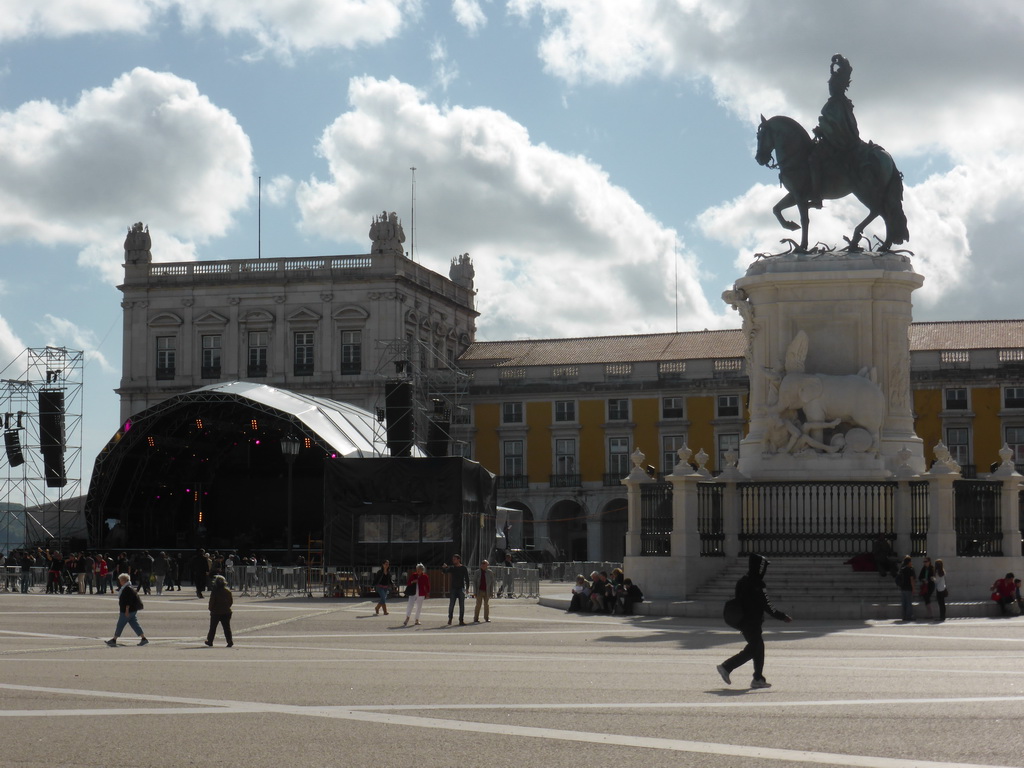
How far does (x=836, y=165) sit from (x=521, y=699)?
18.8m

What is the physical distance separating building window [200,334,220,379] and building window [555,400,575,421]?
17.5 metres

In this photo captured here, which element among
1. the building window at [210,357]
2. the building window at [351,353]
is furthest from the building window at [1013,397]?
the building window at [210,357]

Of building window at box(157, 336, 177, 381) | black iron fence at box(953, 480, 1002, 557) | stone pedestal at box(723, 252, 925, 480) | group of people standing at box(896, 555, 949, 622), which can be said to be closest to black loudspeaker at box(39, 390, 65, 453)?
building window at box(157, 336, 177, 381)

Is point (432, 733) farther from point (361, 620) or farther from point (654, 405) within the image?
point (654, 405)

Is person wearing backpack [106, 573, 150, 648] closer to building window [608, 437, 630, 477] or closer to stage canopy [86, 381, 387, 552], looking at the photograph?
stage canopy [86, 381, 387, 552]

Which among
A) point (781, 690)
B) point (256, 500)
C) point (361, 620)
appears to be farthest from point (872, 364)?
point (256, 500)

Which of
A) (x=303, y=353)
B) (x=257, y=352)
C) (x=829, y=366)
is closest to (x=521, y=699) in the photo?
(x=829, y=366)

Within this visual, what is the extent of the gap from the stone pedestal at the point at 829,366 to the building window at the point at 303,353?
5550 cm

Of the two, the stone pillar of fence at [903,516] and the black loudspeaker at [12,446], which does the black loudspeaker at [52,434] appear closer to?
the black loudspeaker at [12,446]

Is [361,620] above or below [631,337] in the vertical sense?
below

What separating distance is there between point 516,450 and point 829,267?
5336cm

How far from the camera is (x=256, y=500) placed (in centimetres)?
6066

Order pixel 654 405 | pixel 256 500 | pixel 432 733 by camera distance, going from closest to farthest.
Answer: pixel 432 733 → pixel 256 500 → pixel 654 405

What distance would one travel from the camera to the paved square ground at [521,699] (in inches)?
435
